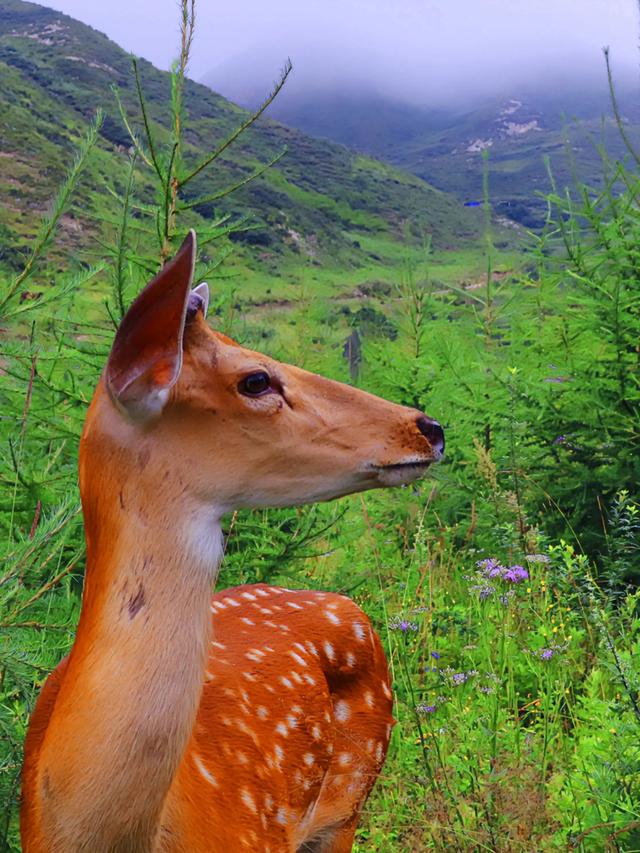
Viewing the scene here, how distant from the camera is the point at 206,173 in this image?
5350 cm

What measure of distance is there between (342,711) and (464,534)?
11.0 ft

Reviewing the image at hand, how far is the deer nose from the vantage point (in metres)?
1.81

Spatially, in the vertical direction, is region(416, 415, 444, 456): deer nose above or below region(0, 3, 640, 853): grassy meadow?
above

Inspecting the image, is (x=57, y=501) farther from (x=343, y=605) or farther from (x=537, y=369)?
(x=537, y=369)

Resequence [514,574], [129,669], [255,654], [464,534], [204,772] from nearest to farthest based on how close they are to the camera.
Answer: [129,669] < [204,772] < [255,654] < [514,574] < [464,534]

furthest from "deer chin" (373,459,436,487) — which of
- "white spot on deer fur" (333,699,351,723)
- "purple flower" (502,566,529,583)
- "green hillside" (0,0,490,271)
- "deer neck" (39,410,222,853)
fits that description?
"green hillside" (0,0,490,271)

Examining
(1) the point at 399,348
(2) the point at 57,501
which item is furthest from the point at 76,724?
(1) the point at 399,348

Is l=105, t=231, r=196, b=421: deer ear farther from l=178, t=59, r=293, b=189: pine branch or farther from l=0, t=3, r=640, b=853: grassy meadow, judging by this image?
l=178, t=59, r=293, b=189: pine branch

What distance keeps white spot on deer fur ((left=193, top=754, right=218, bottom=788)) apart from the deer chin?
0.89 m

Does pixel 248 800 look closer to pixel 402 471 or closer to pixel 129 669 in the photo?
pixel 129 669

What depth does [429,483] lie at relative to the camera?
21.1ft

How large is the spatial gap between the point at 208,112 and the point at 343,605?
99943mm

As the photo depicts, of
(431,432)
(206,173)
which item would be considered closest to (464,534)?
(431,432)

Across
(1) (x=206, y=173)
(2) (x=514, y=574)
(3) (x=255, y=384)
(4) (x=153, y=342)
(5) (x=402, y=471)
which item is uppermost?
(4) (x=153, y=342)
